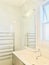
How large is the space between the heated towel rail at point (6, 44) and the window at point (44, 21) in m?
1.49

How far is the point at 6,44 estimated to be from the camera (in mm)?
2883

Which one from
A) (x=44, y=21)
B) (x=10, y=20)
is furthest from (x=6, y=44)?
(x=44, y=21)

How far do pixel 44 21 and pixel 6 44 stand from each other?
1.65 metres

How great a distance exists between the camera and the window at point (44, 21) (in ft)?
5.05

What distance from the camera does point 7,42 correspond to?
2900mm

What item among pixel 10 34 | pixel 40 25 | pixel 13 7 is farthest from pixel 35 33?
pixel 13 7

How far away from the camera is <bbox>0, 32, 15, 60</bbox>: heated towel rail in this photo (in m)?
2.82

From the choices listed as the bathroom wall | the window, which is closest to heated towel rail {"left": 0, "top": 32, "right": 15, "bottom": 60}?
the bathroom wall

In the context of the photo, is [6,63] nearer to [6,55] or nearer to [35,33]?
[6,55]

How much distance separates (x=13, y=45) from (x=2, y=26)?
0.67 meters

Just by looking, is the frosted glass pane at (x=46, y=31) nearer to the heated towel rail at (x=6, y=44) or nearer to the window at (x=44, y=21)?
the window at (x=44, y=21)

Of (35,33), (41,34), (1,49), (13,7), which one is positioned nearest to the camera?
(41,34)

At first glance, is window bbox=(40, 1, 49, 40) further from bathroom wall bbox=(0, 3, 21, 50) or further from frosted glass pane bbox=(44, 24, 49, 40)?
bathroom wall bbox=(0, 3, 21, 50)

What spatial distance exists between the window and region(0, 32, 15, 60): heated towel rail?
1486 millimetres
